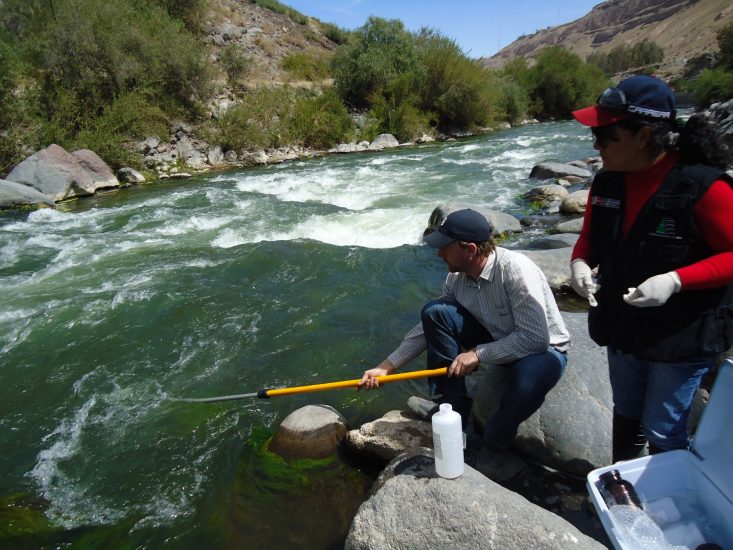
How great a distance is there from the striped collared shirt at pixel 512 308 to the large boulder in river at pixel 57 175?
47.8 ft

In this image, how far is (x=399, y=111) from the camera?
2606 centimetres

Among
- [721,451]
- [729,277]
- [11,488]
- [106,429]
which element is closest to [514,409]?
[721,451]

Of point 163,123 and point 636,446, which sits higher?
point 163,123

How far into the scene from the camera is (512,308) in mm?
2594

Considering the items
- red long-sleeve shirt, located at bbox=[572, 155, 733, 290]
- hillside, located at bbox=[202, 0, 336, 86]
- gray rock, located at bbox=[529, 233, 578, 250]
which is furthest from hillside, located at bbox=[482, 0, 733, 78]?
red long-sleeve shirt, located at bbox=[572, 155, 733, 290]

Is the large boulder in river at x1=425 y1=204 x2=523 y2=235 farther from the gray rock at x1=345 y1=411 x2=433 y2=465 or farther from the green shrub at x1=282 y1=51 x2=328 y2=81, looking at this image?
the green shrub at x1=282 y1=51 x2=328 y2=81

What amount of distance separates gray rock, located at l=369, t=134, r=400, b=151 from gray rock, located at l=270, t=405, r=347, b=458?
21.2m

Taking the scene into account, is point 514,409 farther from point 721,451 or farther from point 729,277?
point 729,277

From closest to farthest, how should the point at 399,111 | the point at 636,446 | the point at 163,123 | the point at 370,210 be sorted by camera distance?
the point at 636,446, the point at 370,210, the point at 163,123, the point at 399,111

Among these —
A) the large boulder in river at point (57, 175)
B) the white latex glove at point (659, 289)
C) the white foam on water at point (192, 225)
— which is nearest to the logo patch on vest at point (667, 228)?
the white latex glove at point (659, 289)

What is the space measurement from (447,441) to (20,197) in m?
14.4

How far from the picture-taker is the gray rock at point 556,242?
677 centimetres

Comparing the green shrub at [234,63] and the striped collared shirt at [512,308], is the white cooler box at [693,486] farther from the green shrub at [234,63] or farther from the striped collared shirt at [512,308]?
the green shrub at [234,63]

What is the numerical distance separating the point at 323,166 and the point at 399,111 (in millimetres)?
10361
